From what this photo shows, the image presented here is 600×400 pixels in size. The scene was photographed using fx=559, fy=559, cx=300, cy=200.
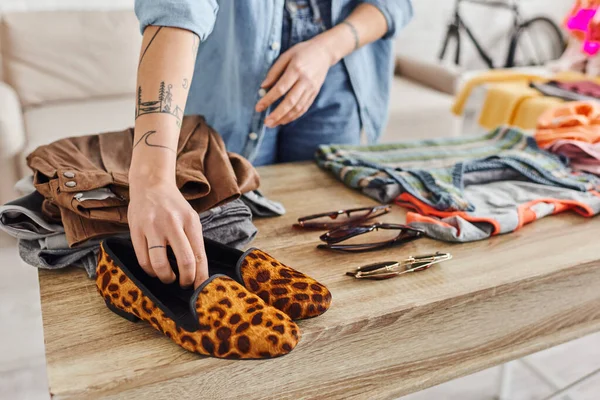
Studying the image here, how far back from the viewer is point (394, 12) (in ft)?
3.36

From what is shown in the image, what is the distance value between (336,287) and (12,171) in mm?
1756

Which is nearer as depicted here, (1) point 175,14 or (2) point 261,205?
(1) point 175,14

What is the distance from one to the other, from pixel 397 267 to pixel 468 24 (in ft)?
11.3

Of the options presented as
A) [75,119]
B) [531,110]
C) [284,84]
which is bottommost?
[75,119]

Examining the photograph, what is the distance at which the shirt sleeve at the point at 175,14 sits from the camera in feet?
2.33

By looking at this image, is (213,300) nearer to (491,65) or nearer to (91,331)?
(91,331)

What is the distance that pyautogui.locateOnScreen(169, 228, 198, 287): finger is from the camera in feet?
1.94

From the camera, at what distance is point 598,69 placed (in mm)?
2070

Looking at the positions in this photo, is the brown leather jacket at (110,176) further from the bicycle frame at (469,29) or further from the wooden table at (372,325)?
the bicycle frame at (469,29)

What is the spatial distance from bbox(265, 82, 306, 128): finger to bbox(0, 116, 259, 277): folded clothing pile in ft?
0.30

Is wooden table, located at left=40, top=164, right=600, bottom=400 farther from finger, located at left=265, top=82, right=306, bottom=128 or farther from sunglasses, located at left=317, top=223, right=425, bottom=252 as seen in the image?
finger, located at left=265, top=82, right=306, bottom=128

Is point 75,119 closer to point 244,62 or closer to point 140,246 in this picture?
point 244,62

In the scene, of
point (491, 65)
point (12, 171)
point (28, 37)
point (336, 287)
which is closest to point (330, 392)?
point (336, 287)

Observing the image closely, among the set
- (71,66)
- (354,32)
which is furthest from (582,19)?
(71,66)
